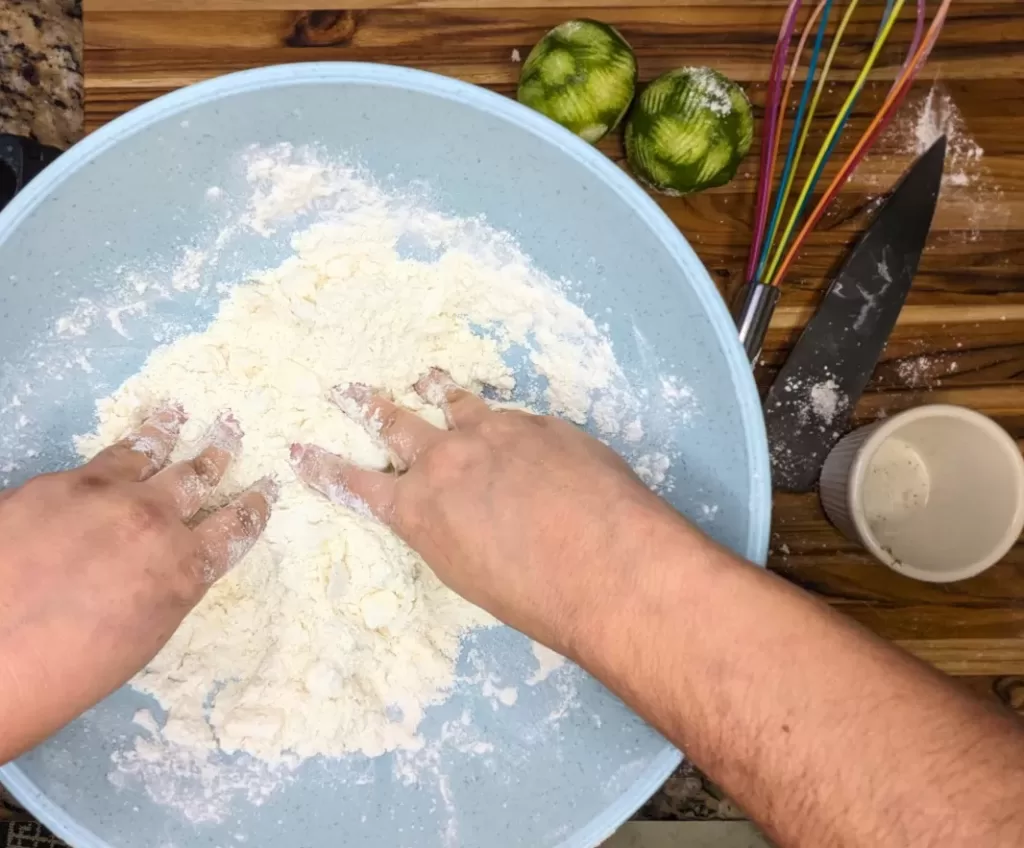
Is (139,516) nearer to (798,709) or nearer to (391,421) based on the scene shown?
(391,421)

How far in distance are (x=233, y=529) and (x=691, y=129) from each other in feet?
1.99

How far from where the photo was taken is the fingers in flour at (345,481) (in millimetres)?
801

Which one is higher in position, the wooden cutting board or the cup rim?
the wooden cutting board

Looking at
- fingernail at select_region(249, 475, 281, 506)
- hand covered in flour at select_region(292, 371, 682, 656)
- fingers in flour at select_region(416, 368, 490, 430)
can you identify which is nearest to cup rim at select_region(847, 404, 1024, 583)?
hand covered in flour at select_region(292, 371, 682, 656)

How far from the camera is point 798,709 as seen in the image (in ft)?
1.90

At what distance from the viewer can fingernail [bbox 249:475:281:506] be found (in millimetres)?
819

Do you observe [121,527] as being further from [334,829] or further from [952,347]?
[952,347]

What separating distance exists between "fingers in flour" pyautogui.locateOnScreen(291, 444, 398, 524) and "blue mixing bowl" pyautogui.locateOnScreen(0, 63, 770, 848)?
0.17 m

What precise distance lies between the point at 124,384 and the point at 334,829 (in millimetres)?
490

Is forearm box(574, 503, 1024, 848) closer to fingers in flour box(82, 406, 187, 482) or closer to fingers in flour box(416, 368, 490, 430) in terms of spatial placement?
fingers in flour box(416, 368, 490, 430)

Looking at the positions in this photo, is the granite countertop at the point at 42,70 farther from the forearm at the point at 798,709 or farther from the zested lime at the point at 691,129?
the forearm at the point at 798,709

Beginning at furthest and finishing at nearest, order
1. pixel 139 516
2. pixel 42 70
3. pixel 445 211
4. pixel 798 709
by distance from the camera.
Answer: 1. pixel 42 70
2. pixel 445 211
3. pixel 139 516
4. pixel 798 709

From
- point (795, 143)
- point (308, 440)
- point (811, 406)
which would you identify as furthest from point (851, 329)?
point (308, 440)

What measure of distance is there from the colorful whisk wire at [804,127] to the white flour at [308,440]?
0.80 feet
